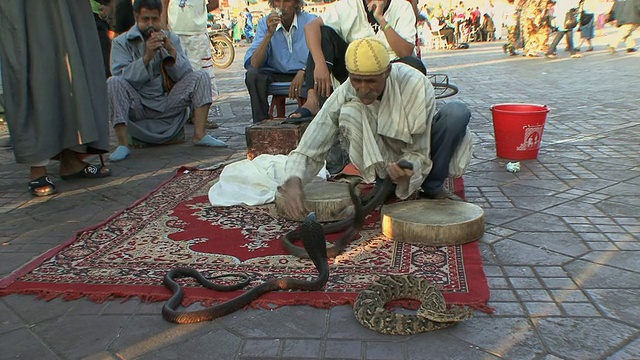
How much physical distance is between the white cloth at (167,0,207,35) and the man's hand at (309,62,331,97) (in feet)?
9.29

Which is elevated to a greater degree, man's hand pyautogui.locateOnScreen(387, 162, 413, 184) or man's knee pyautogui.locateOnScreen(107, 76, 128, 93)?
man's knee pyautogui.locateOnScreen(107, 76, 128, 93)

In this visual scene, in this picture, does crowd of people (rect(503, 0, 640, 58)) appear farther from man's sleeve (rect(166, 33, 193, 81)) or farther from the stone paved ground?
man's sleeve (rect(166, 33, 193, 81))

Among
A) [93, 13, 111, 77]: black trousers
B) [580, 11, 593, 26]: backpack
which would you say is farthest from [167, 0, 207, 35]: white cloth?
[580, 11, 593, 26]: backpack

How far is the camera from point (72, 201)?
13.4 ft

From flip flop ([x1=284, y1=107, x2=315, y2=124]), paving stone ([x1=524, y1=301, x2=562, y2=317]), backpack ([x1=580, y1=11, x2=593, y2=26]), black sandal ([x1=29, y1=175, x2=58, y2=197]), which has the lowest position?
backpack ([x1=580, y1=11, x2=593, y2=26])

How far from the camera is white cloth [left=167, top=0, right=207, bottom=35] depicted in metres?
6.59

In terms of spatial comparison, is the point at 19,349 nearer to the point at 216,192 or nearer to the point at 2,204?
the point at 216,192

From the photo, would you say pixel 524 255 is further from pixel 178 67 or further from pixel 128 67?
pixel 128 67

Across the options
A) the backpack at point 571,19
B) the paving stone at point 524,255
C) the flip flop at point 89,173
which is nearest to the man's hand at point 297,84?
the flip flop at point 89,173

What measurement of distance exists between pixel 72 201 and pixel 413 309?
287 cm

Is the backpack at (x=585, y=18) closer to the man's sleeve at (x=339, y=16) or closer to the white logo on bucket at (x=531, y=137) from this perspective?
the white logo on bucket at (x=531, y=137)

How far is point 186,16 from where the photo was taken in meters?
6.66

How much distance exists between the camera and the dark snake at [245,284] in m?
2.26

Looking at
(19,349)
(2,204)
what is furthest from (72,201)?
(19,349)
